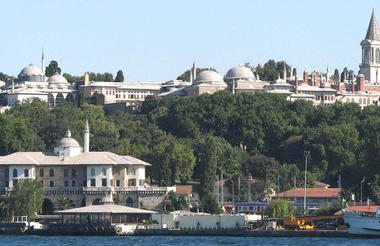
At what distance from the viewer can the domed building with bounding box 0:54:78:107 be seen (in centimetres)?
17600

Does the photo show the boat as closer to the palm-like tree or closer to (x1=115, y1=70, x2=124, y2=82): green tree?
the palm-like tree

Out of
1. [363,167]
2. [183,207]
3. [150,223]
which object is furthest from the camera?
[363,167]

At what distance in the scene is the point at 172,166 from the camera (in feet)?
395

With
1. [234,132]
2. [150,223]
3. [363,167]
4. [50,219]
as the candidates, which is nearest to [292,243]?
[150,223]

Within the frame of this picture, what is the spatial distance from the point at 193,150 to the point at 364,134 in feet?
54.6

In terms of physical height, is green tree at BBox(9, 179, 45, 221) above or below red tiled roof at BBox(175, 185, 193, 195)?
below

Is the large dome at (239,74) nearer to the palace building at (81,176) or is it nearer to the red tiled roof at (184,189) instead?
the red tiled roof at (184,189)

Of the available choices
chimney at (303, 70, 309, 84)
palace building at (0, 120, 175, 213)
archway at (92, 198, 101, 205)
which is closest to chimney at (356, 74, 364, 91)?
chimney at (303, 70, 309, 84)

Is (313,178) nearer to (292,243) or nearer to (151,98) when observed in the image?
(292,243)

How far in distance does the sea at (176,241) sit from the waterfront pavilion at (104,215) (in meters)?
4.07

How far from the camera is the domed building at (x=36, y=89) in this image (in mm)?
176000

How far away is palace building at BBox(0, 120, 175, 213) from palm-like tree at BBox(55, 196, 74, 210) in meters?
0.35

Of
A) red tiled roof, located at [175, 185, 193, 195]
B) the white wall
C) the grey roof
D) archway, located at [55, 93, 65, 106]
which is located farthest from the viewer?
archway, located at [55, 93, 65, 106]

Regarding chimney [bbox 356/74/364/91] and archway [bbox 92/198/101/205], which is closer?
archway [bbox 92/198/101/205]
